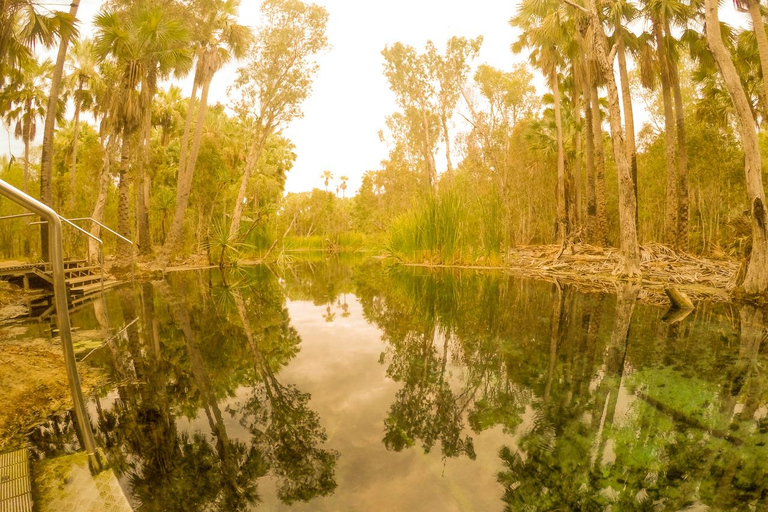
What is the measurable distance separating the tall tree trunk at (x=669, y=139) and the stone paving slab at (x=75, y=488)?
15.8 metres

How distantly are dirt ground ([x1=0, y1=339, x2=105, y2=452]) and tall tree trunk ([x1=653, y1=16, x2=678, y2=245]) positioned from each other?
15.7 metres

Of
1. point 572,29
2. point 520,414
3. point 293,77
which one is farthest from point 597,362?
point 293,77

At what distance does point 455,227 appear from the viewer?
38.3 feet

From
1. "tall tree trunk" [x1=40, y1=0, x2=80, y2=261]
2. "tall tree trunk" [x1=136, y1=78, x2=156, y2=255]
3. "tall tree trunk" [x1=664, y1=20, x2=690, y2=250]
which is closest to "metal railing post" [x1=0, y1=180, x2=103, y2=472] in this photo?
"tall tree trunk" [x1=40, y1=0, x2=80, y2=261]

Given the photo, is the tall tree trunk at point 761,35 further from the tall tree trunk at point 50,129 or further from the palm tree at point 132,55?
the tall tree trunk at point 50,129

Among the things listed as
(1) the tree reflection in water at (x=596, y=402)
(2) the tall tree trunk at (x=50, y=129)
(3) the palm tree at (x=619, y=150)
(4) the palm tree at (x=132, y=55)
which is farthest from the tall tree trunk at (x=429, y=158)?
(1) the tree reflection in water at (x=596, y=402)

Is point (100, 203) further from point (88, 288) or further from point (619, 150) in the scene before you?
point (619, 150)

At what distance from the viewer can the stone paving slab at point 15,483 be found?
129 cm

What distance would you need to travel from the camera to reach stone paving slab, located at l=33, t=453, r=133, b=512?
4.39ft

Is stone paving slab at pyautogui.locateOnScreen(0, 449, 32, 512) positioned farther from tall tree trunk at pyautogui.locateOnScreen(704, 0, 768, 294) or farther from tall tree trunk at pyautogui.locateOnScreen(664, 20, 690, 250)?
tall tree trunk at pyautogui.locateOnScreen(664, 20, 690, 250)

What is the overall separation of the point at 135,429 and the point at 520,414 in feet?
7.02

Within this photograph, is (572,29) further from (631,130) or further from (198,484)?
(198,484)

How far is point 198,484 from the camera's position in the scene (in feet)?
5.37

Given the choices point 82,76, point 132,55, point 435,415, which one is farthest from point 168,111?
point 435,415
